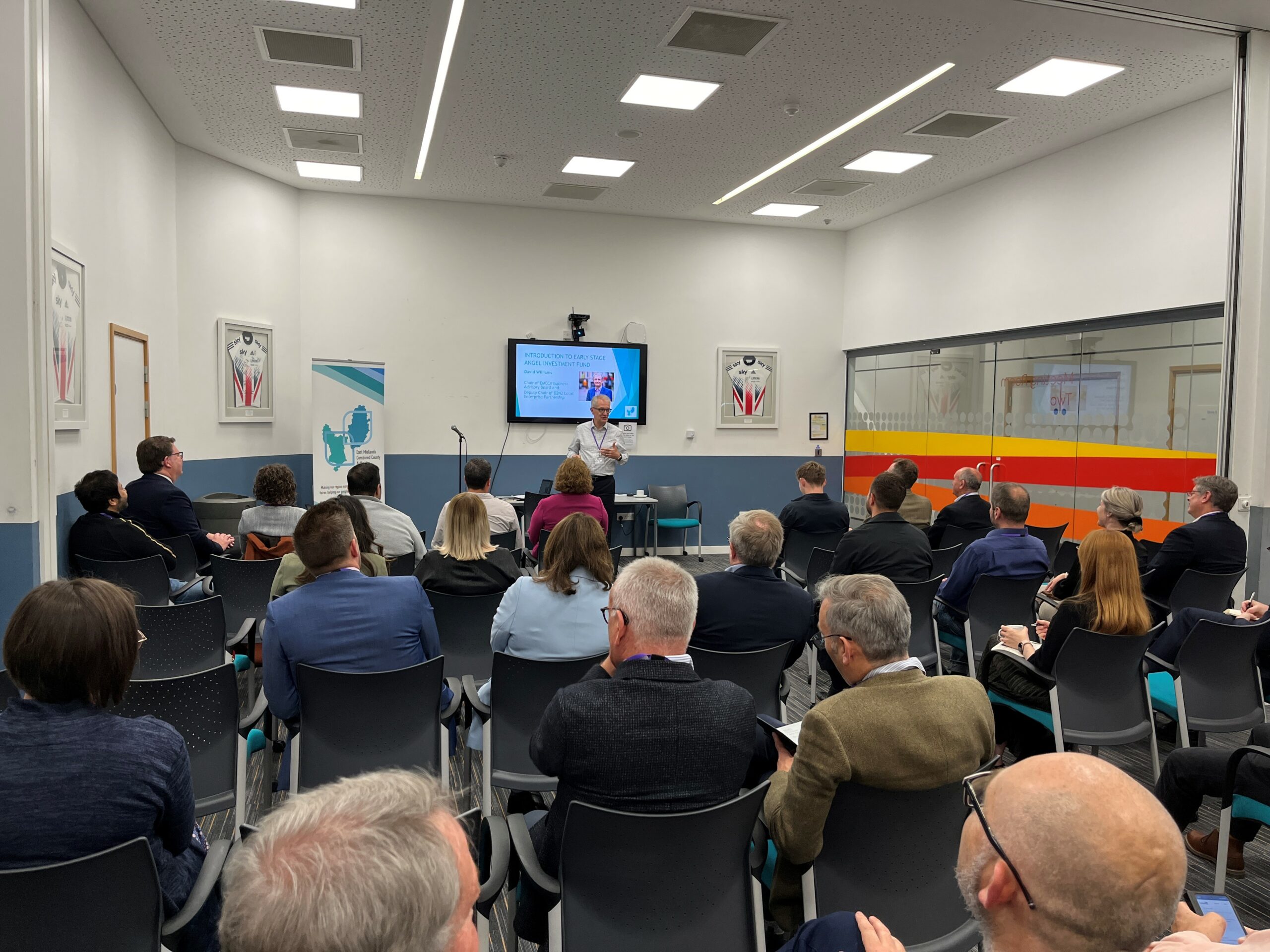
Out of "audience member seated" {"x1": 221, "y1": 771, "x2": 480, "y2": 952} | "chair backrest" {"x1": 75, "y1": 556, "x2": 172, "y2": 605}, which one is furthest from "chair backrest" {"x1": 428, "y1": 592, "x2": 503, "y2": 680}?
"audience member seated" {"x1": 221, "y1": 771, "x2": 480, "y2": 952}

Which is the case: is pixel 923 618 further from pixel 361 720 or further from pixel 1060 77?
pixel 1060 77

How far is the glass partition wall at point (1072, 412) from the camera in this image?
6199 millimetres

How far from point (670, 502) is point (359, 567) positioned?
273 inches

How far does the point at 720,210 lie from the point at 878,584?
7.95 m

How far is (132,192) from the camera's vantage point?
6262mm

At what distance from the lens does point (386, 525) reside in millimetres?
4719

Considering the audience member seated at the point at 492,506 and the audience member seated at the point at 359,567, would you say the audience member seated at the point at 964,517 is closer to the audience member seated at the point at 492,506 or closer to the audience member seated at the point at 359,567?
the audience member seated at the point at 492,506

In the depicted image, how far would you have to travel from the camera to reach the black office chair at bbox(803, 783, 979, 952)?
6.27 ft

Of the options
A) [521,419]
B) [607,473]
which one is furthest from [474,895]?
[521,419]

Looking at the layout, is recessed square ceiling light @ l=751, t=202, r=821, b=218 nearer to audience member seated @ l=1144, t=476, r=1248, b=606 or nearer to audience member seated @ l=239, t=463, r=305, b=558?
audience member seated @ l=1144, t=476, r=1248, b=606

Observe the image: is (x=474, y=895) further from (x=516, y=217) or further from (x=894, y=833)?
(x=516, y=217)

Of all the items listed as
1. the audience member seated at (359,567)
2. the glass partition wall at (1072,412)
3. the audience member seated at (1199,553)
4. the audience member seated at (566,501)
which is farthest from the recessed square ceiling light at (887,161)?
the audience member seated at (359,567)

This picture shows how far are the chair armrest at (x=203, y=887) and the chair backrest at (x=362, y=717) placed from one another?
675 millimetres

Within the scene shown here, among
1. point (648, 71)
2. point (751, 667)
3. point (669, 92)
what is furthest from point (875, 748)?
point (669, 92)
